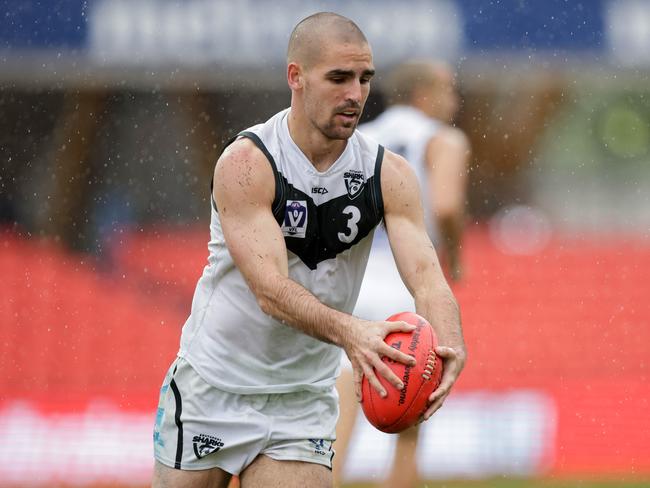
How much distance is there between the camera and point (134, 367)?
13.2 meters

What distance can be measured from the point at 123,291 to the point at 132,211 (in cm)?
147

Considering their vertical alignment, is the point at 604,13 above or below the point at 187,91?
above

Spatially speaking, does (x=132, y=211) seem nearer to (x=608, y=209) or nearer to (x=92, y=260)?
(x=92, y=260)

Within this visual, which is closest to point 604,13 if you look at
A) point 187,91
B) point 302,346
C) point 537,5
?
point 537,5

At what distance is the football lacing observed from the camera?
369 cm

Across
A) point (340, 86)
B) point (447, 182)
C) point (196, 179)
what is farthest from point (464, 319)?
point (340, 86)

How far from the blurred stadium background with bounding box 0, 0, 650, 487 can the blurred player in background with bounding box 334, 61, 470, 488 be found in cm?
422

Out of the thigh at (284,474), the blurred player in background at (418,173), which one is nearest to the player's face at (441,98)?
the blurred player in background at (418,173)

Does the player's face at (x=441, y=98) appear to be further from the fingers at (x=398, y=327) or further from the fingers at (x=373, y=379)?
the fingers at (x=373, y=379)

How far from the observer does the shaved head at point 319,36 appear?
13.8 feet

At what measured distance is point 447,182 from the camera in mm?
6559

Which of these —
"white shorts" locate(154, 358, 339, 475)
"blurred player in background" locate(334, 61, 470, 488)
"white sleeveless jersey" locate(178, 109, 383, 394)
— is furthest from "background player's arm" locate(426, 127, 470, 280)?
"white shorts" locate(154, 358, 339, 475)

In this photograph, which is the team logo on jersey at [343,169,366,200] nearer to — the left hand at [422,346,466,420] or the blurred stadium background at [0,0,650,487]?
the left hand at [422,346,466,420]

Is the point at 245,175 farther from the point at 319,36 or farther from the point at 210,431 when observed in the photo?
the point at 210,431
